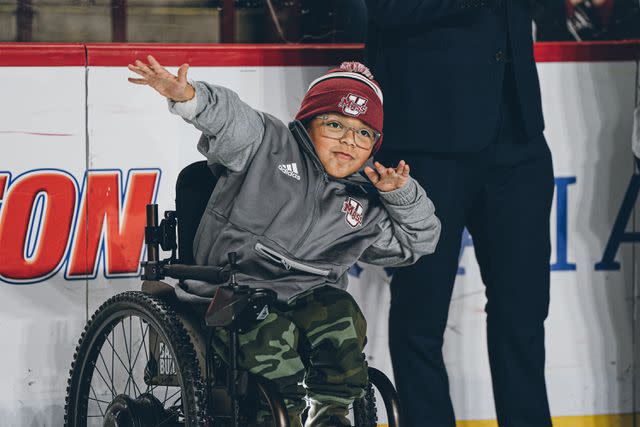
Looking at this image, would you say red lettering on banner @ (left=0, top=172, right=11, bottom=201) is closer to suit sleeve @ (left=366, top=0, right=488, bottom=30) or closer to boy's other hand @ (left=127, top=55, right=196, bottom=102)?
boy's other hand @ (left=127, top=55, right=196, bottom=102)

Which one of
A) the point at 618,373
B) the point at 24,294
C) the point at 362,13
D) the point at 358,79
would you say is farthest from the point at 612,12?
the point at 24,294

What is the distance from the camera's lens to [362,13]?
3.24 m

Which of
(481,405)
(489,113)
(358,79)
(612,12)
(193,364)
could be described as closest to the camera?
(193,364)

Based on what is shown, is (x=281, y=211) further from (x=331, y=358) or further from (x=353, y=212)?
(x=331, y=358)

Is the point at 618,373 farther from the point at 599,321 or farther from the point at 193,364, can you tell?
the point at 193,364

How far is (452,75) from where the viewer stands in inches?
97.7

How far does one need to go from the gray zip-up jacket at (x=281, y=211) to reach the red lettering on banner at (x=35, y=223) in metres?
0.81

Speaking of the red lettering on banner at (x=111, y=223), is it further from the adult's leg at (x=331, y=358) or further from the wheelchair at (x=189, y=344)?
the adult's leg at (x=331, y=358)

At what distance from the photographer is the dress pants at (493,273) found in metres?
2.54

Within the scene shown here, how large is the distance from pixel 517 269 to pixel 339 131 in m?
0.61

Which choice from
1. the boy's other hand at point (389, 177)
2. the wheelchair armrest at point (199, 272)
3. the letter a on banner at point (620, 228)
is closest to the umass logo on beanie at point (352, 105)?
the boy's other hand at point (389, 177)

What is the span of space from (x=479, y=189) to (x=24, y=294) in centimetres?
123

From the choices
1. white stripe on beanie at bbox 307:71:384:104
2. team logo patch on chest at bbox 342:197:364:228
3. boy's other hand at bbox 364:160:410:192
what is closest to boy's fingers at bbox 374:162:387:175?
boy's other hand at bbox 364:160:410:192

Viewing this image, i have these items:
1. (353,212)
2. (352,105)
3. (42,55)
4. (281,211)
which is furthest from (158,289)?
(42,55)
